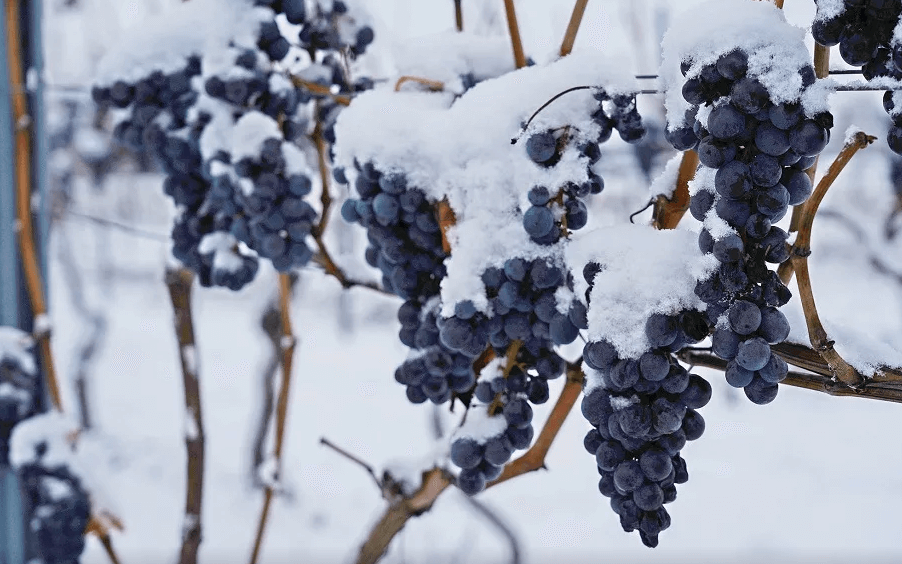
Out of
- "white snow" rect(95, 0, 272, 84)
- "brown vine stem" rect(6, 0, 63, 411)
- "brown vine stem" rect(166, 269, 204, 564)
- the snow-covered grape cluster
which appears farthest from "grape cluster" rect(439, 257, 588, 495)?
"brown vine stem" rect(6, 0, 63, 411)

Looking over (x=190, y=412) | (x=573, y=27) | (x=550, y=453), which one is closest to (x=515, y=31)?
(x=573, y=27)

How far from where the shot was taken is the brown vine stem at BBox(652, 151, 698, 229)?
445mm

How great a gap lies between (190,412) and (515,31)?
62 cm

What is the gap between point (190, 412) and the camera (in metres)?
0.89

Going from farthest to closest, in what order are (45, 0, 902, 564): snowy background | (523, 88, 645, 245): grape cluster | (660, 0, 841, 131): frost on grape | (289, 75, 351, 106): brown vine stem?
(45, 0, 902, 564): snowy background
(289, 75, 351, 106): brown vine stem
(523, 88, 645, 245): grape cluster
(660, 0, 841, 131): frost on grape

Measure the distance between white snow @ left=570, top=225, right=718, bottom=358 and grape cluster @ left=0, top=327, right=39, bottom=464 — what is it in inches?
28.3

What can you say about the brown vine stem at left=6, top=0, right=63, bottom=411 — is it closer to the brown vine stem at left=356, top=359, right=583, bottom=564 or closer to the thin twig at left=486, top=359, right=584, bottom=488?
the brown vine stem at left=356, top=359, right=583, bottom=564

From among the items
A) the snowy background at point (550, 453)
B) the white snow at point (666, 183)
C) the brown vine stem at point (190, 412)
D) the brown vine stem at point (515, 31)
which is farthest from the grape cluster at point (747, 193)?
the snowy background at point (550, 453)

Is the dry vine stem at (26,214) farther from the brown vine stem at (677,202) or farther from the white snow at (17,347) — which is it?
the brown vine stem at (677,202)

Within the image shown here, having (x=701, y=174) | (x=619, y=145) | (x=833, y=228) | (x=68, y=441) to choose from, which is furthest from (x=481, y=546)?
(x=833, y=228)

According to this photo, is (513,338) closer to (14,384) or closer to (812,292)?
(812,292)

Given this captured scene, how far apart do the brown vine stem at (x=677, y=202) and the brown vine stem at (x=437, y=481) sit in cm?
13

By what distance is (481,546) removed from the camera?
2.21 metres

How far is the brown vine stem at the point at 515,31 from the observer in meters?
0.52
